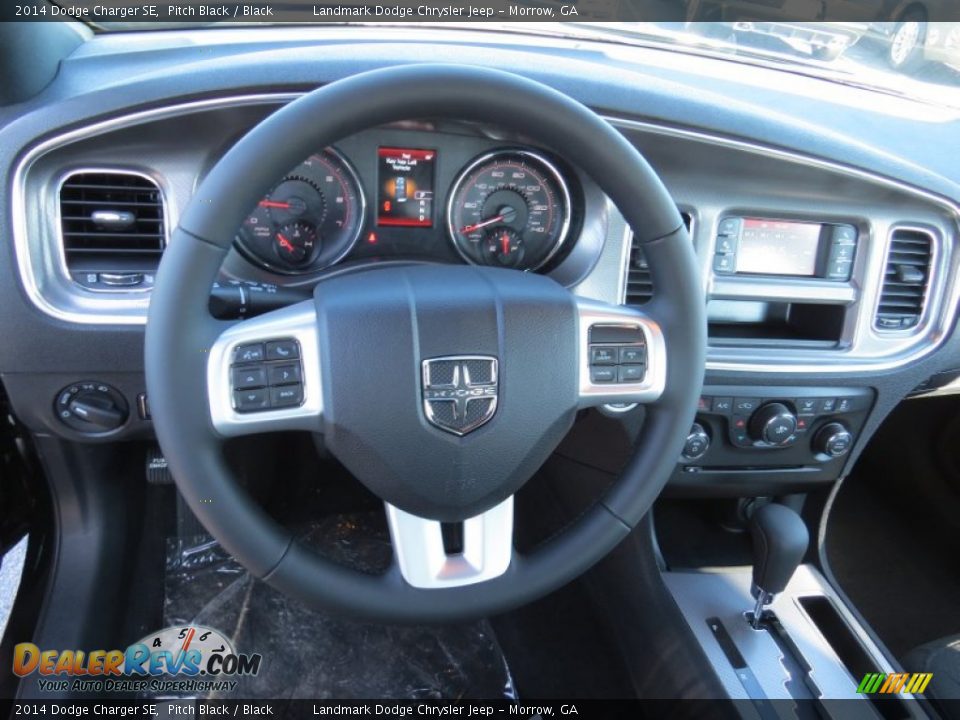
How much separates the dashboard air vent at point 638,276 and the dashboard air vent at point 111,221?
87cm

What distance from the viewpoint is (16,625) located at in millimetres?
1596

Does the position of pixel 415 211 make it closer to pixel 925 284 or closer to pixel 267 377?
pixel 267 377

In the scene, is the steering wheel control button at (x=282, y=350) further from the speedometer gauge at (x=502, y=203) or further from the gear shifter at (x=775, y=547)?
the gear shifter at (x=775, y=547)

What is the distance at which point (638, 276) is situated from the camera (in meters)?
1.52

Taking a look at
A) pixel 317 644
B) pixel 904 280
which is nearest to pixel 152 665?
pixel 317 644

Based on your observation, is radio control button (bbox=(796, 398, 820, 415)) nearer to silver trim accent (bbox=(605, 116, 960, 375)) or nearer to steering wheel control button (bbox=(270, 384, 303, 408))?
silver trim accent (bbox=(605, 116, 960, 375))

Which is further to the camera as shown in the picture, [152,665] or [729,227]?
[152,665]

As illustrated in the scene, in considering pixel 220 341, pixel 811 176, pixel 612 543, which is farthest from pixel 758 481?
pixel 220 341

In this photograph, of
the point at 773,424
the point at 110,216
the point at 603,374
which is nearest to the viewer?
the point at 603,374

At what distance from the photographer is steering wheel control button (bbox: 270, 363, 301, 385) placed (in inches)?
38.3

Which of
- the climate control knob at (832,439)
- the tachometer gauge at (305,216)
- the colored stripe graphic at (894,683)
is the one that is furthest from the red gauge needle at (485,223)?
the colored stripe graphic at (894,683)

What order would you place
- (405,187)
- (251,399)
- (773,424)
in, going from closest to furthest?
1. (251,399)
2. (405,187)
3. (773,424)

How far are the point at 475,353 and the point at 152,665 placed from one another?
3.94ft

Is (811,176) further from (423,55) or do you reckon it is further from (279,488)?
(279,488)
